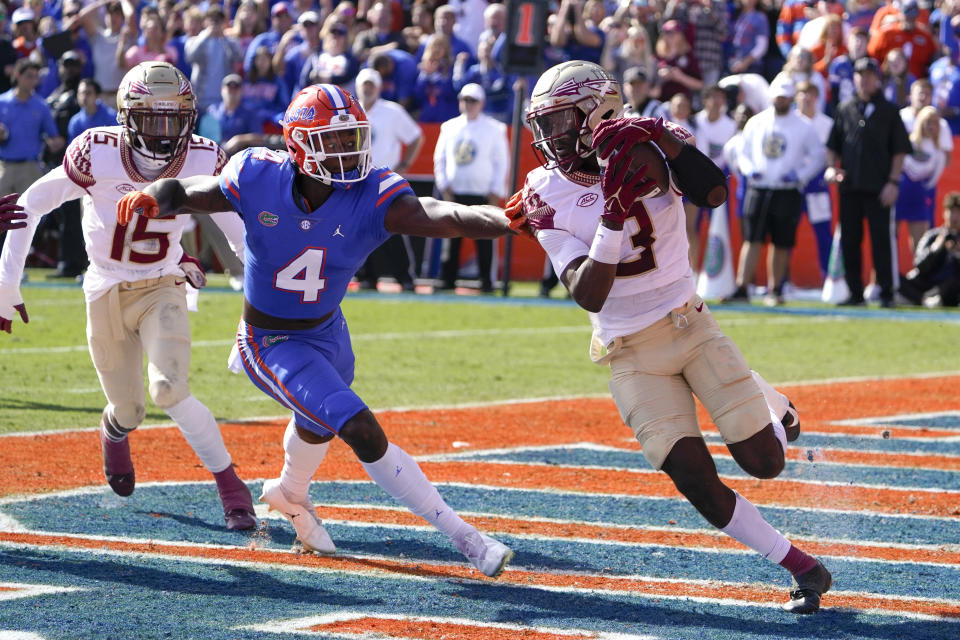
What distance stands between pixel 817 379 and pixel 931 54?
8121mm

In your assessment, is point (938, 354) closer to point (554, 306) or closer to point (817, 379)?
point (817, 379)

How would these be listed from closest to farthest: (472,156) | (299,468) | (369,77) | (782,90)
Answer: (299,468)
(782,90)
(369,77)
(472,156)

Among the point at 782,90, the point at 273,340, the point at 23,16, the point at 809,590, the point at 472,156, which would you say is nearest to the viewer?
the point at 809,590

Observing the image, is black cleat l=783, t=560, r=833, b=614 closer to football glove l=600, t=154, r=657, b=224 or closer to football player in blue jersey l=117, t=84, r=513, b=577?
football player in blue jersey l=117, t=84, r=513, b=577

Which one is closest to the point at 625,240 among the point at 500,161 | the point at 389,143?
the point at 500,161

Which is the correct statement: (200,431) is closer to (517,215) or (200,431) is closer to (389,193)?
(389,193)

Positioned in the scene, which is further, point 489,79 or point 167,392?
point 489,79

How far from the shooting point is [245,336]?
545cm

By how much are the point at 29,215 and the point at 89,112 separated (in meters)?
9.47

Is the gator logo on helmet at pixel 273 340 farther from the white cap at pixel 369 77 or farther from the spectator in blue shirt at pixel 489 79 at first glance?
the spectator in blue shirt at pixel 489 79

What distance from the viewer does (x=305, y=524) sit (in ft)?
17.9

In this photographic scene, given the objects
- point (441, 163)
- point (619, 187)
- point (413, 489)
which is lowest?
point (441, 163)

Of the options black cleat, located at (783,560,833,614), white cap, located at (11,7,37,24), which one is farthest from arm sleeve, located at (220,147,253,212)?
white cap, located at (11,7,37,24)

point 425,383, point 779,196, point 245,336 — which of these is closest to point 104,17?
point 779,196
